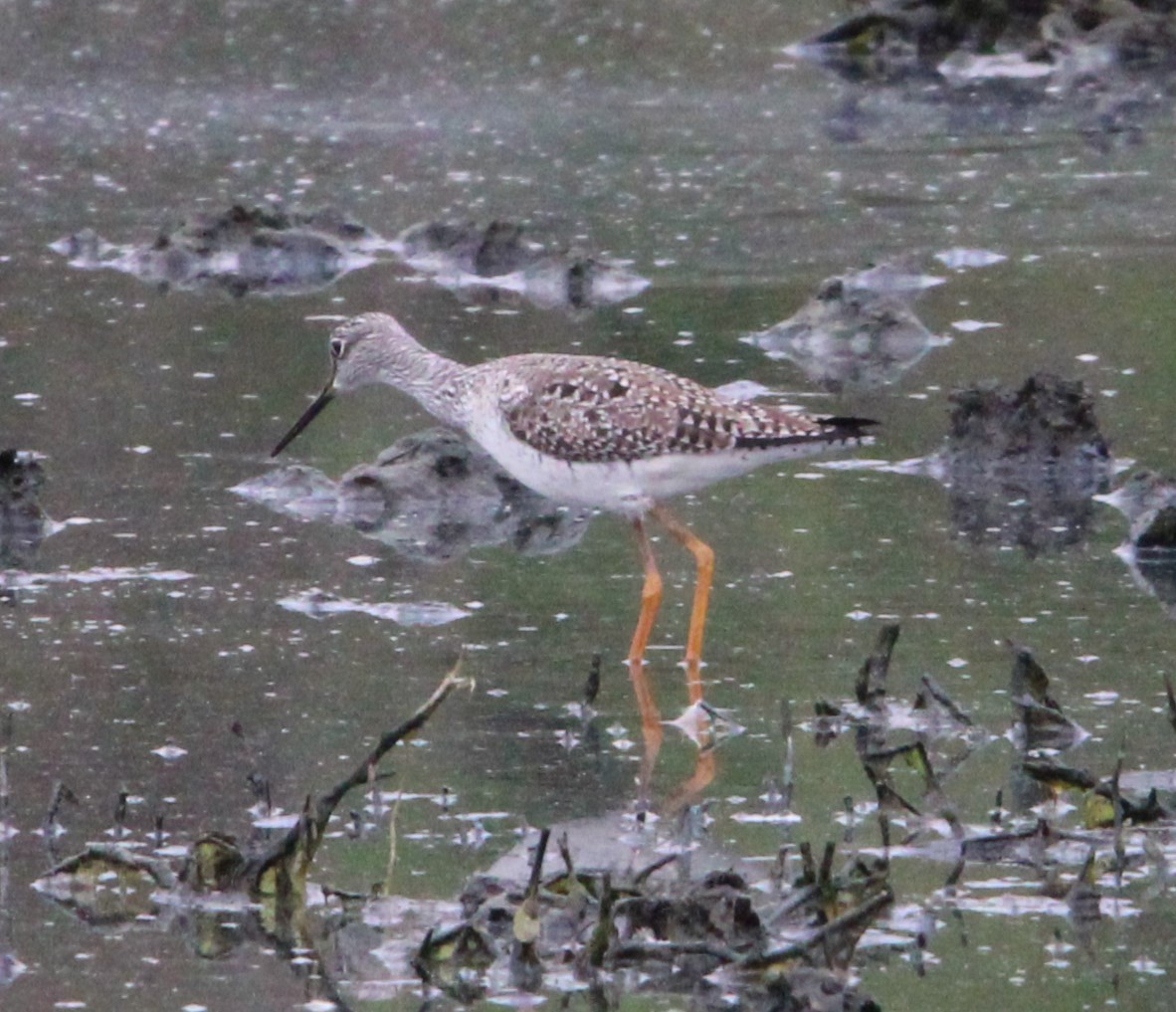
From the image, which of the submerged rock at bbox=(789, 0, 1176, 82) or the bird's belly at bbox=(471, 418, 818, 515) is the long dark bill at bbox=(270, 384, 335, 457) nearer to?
the bird's belly at bbox=(471, 418, 818, 515)

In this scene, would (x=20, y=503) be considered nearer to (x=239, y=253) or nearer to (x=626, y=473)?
(x=626, y=473)

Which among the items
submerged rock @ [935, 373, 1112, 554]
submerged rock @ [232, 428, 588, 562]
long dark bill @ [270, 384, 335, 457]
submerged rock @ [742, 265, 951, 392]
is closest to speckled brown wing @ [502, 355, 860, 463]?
submerged rock @ [232, 428, 588, 562]

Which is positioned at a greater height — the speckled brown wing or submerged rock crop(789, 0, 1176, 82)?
the speckled brown wing

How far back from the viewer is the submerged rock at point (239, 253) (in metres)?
12.5

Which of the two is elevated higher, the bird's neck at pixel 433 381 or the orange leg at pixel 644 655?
the bird's neck at pixel 433 381

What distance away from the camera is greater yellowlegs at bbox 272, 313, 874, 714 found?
711 cm

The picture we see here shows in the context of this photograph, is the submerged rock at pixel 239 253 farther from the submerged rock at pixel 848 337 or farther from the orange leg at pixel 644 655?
the orange leg at pixel 644 655

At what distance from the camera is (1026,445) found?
8.78 metres

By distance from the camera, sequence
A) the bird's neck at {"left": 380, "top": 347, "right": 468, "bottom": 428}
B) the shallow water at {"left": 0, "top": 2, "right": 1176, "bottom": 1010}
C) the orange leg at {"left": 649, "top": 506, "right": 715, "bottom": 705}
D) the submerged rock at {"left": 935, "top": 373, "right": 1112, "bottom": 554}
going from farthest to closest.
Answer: the submerged rock at {"left": 935, "top": 373, "right": 1112, "bottom": 554}, the bird's neck at {"left": 380, "top": 347, "right": 468, "bottom": 428}, the orange leg at {"left": 649, "top": 506, "right": 715, "bottom": 705}, the shallow water at {"left": 0, "top": 2, "right": 1176, "bottom": 1010}

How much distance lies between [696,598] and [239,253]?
6.21m

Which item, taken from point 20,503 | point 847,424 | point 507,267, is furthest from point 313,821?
point 507,267

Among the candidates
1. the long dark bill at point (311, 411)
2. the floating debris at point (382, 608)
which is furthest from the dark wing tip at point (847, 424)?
the long dark bill at point (311, 411)

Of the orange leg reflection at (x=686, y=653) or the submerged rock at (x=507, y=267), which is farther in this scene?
the submerged rock at (x=507, y=267)

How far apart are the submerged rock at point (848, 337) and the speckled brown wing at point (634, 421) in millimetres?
3071
